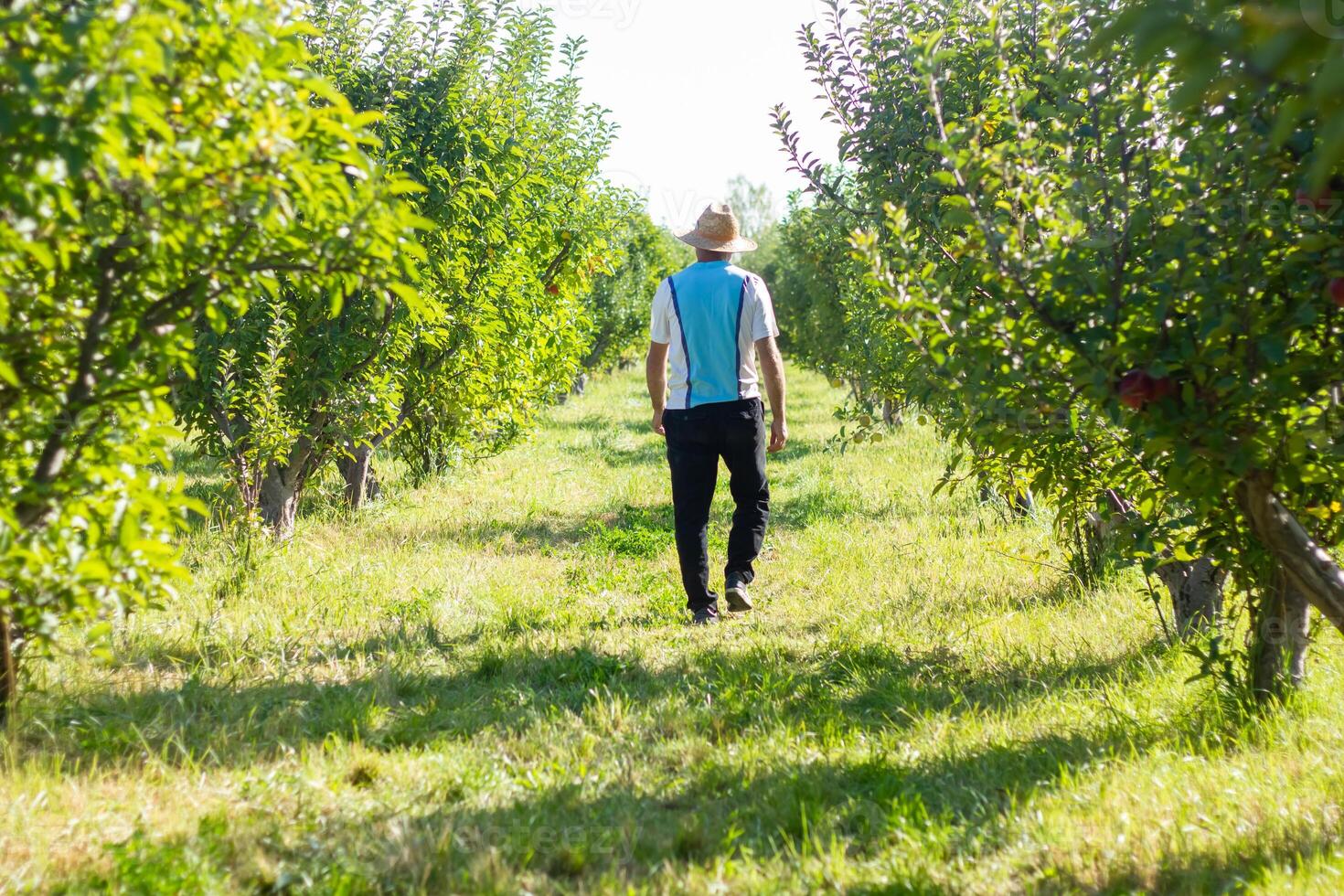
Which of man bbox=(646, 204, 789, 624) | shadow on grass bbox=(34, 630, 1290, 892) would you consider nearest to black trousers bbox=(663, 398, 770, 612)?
man bbox=(646, 204, 789, 624)

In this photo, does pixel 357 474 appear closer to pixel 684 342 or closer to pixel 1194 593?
pixel 684 342

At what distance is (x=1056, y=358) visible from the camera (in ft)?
10.3

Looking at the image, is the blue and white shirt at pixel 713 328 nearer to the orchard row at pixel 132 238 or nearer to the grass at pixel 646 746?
the grass at pixel 646 746

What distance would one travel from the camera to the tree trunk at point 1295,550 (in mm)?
3014

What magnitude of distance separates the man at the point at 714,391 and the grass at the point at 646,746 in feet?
1.38

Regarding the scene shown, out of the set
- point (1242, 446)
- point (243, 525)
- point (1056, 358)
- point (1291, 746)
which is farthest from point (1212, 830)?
point (243, 525)

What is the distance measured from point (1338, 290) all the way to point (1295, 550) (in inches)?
36.4

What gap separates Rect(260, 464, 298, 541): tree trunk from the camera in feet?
22.5

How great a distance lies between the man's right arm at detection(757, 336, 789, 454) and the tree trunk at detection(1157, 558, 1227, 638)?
191 cm

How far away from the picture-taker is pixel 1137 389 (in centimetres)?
279

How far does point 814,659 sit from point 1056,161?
7.60 ft

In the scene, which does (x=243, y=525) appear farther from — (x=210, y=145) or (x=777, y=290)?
(x=777, y=290)

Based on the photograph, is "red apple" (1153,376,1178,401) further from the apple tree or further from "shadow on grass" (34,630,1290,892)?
the apple tree

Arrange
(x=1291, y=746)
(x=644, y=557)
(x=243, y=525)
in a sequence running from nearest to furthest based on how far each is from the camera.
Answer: (x=1291, y=746), (x=243, y=525), (x=644, y=557)
